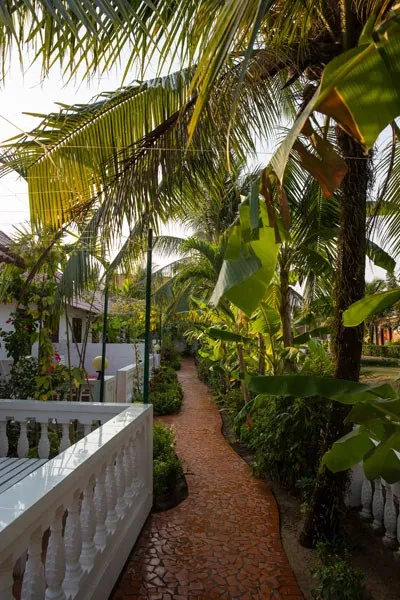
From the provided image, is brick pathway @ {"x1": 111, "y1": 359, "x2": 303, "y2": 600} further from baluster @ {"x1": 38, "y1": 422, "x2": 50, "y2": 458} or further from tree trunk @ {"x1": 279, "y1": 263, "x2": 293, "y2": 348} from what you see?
tree trunk @ {"x1": 279, "y1": 263, "x2": 293, "y2": 348}

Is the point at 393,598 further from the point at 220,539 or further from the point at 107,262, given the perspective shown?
the point at 107,262

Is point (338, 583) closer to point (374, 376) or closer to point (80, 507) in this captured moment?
point (80, 507)

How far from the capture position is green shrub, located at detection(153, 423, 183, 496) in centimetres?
515

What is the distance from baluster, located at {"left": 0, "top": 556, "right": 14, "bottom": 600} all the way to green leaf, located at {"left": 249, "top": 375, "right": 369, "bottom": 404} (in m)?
1.47

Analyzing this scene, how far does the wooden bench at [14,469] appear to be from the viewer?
3.47 meters

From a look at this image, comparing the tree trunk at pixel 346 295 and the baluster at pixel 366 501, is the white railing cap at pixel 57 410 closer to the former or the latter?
the tree trunk at pixel 346 295

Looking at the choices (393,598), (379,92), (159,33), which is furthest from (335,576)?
(159,33)

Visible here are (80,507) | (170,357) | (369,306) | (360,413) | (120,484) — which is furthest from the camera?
(170,357)

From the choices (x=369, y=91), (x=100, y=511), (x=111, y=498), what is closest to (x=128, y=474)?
(x=111, y=498)

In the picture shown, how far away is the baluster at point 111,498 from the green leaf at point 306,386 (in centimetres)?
140

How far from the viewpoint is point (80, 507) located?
113 inches

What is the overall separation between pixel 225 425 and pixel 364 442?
7337mm

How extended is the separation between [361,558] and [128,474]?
2170mm

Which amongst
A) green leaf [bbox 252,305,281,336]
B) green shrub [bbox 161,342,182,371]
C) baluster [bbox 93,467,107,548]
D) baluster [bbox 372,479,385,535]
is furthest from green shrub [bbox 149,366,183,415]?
baluster [bbox 93,467,107,548]
